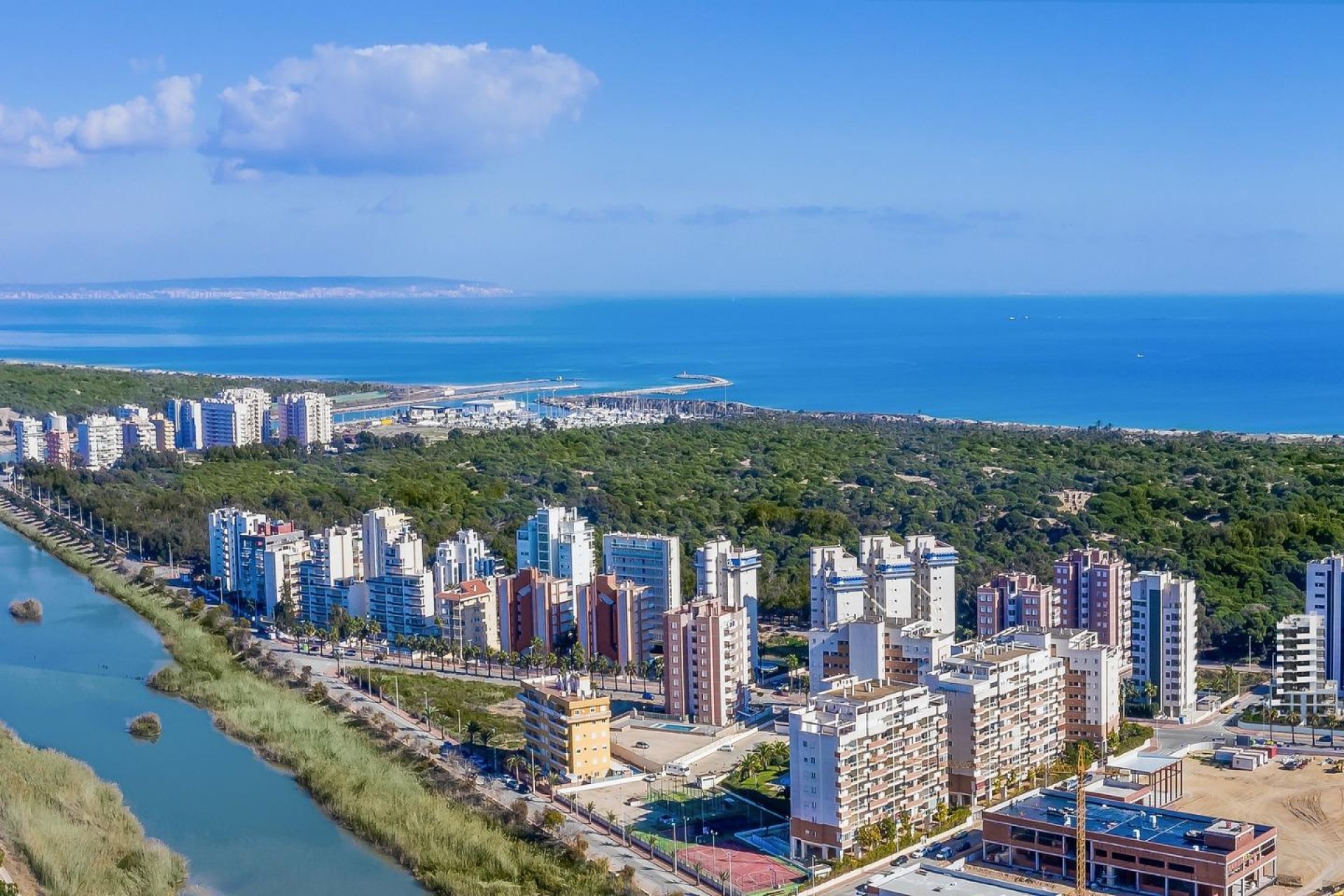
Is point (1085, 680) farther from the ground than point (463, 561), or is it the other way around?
point (463, 561)

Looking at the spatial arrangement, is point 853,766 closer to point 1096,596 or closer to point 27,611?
point 1096,596

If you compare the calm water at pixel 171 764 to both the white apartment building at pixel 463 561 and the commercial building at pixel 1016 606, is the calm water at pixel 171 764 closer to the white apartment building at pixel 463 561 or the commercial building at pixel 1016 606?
the white apartment building at pixel 463 561

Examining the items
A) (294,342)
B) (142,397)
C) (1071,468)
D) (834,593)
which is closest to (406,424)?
(142,397)

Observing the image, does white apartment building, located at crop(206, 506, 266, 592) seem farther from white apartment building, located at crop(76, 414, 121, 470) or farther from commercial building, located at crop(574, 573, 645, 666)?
white apartment building, located at crop(76, 414, 121, 470)

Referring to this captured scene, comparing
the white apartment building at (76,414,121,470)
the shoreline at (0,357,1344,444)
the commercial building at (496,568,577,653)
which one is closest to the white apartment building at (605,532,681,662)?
the commercial building at (496,568,577,653)

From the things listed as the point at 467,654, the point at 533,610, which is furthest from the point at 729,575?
the point at 467,654

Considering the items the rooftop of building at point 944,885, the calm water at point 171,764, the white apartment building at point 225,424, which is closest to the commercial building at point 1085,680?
the rooftop of building at point 944,885
